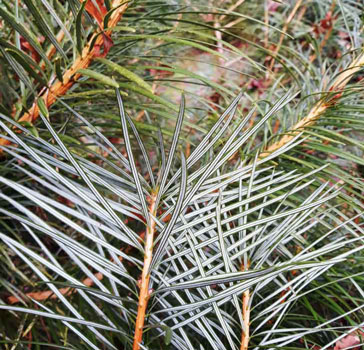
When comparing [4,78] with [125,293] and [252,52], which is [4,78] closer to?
[125,293]

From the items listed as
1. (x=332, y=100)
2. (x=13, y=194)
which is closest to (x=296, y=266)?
(x=332, y=100)

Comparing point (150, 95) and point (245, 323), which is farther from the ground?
point (150, 95)

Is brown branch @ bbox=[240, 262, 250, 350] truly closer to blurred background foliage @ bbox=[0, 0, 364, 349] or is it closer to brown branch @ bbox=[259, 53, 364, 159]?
blurred background foliage @ bbox=[0, 0, 364, 349]

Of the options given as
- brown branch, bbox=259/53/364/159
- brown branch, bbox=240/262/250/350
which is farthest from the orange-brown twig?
brown branch, bbox=259/53/364/159

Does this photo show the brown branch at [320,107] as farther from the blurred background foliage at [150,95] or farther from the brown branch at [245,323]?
the brown branch at [245,323]

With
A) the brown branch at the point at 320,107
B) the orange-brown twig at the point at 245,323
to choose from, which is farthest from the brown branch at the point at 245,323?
the brown branch at the point at 320,107

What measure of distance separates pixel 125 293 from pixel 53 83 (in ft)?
0.80

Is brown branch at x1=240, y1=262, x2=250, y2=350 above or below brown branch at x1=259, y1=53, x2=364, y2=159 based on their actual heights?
below

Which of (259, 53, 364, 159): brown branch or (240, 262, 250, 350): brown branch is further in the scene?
(259, 53, 364, 159): brown branch

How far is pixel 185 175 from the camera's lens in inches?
8.4

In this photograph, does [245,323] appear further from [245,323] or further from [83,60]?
[83,60]

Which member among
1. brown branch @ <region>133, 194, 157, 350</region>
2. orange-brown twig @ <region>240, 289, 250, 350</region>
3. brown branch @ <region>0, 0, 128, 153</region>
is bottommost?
orange-brown twig @ <region>240, 289, 250, 350</region>

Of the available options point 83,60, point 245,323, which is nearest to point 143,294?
point 245,323

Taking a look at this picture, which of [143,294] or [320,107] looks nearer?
[143,294]
